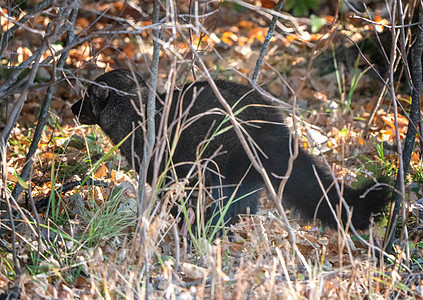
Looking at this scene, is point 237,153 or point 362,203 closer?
point 362,203

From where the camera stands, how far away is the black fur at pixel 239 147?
3.32 metres

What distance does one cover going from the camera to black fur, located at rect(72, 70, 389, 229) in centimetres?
332

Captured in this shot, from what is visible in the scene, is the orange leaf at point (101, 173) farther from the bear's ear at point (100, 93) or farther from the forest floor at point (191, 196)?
the bear's ear at point (100, 93)

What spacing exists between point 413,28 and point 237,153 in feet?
8.77

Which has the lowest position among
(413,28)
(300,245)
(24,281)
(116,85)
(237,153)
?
(300,245)

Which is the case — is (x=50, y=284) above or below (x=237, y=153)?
below

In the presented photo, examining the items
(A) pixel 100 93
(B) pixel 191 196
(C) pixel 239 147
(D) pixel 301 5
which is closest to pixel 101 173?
(A) pixel 100 93

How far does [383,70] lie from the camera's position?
6105 millimetres

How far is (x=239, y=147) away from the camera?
378cm

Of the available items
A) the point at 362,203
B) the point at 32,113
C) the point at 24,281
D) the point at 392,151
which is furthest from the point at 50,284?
the point at 32,113

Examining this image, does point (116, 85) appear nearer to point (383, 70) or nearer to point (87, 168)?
point (87, 168)

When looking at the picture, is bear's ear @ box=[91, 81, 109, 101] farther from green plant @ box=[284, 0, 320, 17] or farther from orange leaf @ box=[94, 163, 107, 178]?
green plant @ box=[284, 0, 320, 17]

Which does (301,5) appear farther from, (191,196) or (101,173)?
(101,173)

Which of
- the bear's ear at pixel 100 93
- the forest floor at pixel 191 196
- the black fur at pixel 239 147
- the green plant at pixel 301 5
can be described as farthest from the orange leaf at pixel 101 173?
the green plant at pixel 301 5
